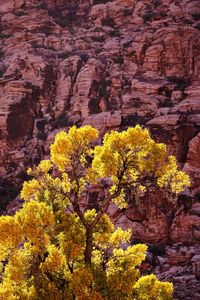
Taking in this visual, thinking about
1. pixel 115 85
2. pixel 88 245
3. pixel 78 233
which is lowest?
pixel 88 245

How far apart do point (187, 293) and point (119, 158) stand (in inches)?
604

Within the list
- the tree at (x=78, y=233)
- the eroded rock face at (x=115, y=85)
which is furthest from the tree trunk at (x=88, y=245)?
the eroded rock face at (x=115, y=85)

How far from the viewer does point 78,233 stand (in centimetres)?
1472

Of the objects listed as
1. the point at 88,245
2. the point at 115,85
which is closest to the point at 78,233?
the point at 88,245

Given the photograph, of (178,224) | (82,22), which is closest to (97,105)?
(178,224)

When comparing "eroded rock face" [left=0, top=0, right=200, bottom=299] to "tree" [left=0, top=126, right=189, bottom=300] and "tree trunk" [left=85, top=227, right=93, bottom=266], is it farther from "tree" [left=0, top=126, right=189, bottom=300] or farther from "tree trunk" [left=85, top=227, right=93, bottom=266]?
"tree trunk" [left=85, top=227, right=93, bottom=266]

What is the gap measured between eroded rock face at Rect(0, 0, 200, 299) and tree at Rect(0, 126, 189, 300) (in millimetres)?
13151

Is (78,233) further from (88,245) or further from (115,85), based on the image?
(115,85)

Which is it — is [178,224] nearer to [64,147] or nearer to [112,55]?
[64,147]

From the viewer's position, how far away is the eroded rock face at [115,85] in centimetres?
3077

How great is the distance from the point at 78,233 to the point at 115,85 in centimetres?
2817

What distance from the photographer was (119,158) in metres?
14.7

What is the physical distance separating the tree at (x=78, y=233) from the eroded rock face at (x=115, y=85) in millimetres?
13151

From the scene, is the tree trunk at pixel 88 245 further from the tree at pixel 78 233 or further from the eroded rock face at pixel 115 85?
the eroded rock face at pixel 115 85
